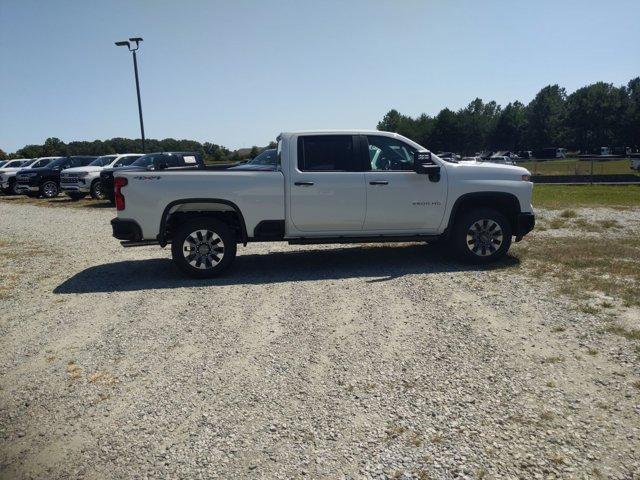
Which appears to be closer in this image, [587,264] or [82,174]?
[587,264]

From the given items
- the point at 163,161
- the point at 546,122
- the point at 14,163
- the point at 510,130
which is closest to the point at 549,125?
the point at 546,122

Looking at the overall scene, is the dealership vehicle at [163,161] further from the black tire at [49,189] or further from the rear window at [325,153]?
the rear window at [325,153]

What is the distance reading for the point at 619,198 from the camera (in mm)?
17594

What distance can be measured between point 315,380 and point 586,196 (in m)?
17.8

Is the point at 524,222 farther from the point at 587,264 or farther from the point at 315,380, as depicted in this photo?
the point at 315,380

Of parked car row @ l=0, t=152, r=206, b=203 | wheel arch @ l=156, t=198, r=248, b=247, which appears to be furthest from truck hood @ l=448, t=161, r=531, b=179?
parked car row @ l=0, t=152, r=206, b=203

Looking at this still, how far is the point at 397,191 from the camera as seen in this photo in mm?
7445

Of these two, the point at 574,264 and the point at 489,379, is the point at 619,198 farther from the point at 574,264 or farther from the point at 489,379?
the point at 489,379

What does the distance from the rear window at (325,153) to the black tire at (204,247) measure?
153cm

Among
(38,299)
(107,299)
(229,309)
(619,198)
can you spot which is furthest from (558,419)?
(619,198)

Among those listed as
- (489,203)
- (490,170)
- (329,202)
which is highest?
(490,170)

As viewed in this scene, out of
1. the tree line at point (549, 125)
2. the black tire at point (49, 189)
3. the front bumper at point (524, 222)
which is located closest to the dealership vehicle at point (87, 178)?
the black tire at point (49, 189)

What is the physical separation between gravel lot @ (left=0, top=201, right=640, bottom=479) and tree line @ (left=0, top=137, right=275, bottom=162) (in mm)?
47104

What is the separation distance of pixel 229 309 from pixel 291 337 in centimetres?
120
